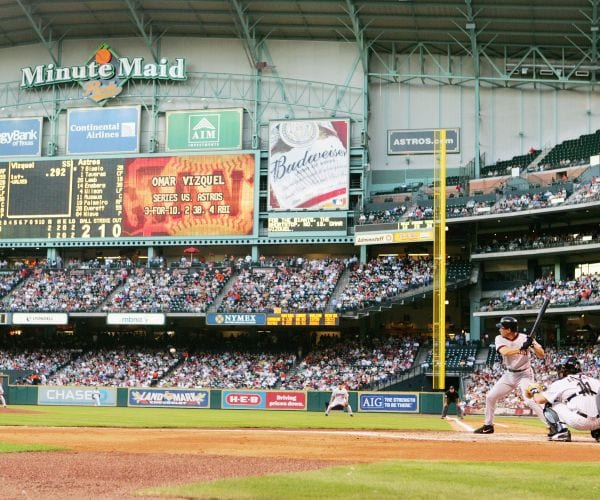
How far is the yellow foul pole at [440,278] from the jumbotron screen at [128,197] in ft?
38.5

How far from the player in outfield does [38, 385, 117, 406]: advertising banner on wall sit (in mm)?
34513

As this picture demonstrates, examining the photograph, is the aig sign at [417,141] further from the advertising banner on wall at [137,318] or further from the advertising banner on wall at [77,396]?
the advertising banner on wall at [77,396]

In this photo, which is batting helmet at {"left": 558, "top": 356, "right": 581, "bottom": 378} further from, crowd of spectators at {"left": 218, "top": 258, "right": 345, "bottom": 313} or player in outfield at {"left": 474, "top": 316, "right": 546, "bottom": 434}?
crowd of spectators at {"left": 218, "top": 258, "right": 345, "bottom": 313}

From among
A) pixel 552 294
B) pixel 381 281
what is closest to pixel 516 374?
pixel 552 294

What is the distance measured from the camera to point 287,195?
5706cm

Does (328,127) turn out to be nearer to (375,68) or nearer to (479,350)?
(375,68)

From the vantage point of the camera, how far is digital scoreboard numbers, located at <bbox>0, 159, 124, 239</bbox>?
59.2 meters

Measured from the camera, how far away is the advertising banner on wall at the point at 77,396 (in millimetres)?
49344

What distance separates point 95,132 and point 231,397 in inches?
871

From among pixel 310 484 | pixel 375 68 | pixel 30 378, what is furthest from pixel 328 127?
pixel 310 484

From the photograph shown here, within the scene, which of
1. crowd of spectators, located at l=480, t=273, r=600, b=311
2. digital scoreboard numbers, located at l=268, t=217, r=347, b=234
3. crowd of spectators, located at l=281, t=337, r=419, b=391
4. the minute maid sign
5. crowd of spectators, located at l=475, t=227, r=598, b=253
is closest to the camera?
crowd of spectators, located at l=480, t=273, r=600, b=311

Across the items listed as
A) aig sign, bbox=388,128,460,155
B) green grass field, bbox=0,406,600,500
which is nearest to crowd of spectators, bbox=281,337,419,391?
aig sign, bbox=388,128,460,155

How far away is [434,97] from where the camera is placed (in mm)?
60094

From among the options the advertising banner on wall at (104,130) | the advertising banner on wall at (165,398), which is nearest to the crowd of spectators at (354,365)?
the advertising banner on wall at (165,398)
